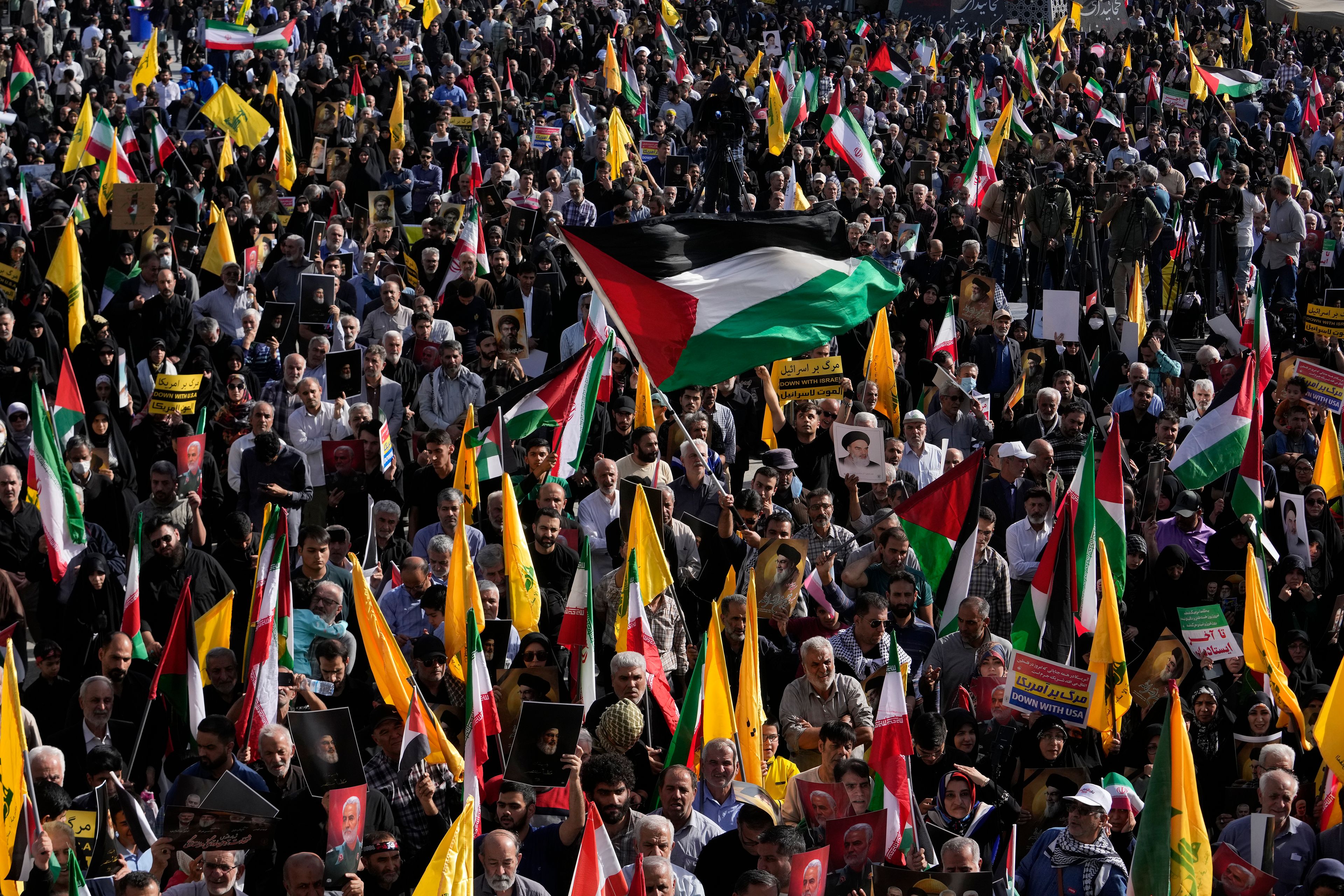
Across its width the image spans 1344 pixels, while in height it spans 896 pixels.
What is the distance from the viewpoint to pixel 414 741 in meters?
8.19

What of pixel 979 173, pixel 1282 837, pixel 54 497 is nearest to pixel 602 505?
pixel 54 497

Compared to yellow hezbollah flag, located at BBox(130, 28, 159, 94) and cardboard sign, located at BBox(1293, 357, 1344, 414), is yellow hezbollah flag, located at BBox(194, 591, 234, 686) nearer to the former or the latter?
cardboard sign, located at BBox(1293, 357, 1344, 414)

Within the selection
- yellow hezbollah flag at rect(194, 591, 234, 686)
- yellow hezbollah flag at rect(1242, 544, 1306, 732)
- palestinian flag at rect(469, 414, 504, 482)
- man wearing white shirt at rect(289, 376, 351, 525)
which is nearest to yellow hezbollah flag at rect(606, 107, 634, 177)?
man wearing white shirt at rect(289, 376, 351, 525)

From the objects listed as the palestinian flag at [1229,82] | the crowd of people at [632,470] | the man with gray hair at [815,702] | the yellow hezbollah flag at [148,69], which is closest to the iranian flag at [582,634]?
the crowd of people at [632,470]

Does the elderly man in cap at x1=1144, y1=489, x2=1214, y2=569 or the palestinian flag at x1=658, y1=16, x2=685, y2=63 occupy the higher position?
the palestinian flag at x1=658, y1=16, x2=685, y2=63

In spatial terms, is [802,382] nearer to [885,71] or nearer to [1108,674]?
[1108,674]

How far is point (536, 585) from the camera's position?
32.6 ft

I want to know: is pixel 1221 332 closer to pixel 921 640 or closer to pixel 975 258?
pixel 975 258

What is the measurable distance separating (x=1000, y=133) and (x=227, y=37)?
9917mm

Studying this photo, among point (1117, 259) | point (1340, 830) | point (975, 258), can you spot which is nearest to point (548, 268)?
point (975, 258)

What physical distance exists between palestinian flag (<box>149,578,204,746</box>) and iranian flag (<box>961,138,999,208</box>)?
12033 mm

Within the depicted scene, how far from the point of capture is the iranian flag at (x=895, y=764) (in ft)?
24.9

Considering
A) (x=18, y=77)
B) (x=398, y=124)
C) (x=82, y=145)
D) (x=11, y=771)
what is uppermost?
(x=18, y=77)

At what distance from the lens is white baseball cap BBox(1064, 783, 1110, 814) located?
775 cm
